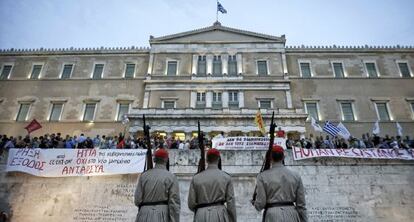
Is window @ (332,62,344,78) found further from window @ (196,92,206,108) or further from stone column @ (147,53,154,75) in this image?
stone column @ (147,53,154,75)

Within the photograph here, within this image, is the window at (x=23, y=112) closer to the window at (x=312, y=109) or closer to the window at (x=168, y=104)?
the window at (x=168, y=104)

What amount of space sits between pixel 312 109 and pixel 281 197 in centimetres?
2628

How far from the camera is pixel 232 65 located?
32.5m

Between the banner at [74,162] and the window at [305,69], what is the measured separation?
23198mm

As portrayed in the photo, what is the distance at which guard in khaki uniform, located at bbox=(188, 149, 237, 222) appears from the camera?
5.42 meters

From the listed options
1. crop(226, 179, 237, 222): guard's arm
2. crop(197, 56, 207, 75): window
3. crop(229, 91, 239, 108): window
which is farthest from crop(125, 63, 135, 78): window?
crop(226, 179, 237, 222): guard's arm

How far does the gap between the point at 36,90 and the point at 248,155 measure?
2652 cm

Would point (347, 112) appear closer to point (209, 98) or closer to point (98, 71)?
point (209, 98)

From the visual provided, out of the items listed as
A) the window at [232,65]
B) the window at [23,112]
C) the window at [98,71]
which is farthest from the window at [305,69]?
the window at [23,112]

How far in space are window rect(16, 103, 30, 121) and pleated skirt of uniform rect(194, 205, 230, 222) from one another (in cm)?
3014

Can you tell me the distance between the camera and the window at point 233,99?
97.7 feet

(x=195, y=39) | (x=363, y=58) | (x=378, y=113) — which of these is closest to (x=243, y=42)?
(x=195, y=39)

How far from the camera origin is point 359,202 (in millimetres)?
12680

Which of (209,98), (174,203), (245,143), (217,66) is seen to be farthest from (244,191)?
(217,66)
